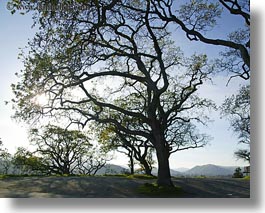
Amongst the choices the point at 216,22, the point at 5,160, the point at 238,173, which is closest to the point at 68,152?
the point at 5,160

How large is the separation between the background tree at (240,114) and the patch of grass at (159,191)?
3.19 ft

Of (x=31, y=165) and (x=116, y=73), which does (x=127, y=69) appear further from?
(x=31, y=165)

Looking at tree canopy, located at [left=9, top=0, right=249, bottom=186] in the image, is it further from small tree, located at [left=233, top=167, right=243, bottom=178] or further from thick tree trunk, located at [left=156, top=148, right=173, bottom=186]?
small tree, located at [left=233, top=167, right=243, bottom=178]

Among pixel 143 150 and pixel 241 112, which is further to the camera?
pixel 143 150

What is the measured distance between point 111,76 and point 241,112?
7.25 feet

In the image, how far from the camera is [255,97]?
404 centimetres

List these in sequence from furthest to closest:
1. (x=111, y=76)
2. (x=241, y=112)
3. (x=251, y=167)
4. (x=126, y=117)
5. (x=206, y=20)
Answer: (x=126, y=117) < (x=111, y=76) < (x=206, y=20) < (x=241, y=112) < (x=251, y=167)

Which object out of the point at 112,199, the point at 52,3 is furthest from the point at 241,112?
the point at 52,3

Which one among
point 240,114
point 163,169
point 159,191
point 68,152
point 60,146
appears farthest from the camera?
point 68,152

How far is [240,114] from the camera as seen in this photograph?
171 inches

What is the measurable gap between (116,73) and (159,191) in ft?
6.78

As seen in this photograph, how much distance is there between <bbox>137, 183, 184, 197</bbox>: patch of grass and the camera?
4.34 m

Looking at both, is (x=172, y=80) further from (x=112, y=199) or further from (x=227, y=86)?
(x=112, y=199)

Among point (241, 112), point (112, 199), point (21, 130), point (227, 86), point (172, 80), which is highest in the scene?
point (172, 80)
